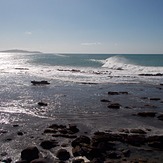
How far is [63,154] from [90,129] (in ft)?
17.5

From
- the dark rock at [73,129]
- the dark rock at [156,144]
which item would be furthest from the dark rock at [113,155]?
the dark rock at [73,129]

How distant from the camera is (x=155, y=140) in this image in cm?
1667

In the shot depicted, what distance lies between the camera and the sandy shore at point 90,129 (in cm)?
1472

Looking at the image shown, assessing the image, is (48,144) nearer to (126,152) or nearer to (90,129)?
(90,129)

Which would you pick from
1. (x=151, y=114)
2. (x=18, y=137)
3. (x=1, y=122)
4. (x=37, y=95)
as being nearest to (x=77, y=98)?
(x=37, y=95)

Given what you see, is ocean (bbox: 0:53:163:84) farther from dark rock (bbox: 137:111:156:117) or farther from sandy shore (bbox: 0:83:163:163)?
dark rock (bbox: 137:111:156:117)

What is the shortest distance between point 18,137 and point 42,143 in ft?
7.56

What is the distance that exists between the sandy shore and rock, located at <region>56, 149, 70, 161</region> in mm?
211

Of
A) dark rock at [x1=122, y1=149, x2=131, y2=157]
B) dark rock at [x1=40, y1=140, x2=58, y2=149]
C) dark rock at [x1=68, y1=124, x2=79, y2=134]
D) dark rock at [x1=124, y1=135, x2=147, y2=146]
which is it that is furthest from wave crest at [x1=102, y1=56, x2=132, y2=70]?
dark rock at [x1=122, y1=149, x2=131, y2=157]

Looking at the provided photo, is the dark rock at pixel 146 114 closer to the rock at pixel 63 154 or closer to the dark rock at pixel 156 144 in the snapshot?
the dark rock at pixel 156 144

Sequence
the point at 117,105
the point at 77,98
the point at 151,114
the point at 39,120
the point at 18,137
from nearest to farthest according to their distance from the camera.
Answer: the point at 18,137 < the point at 39,120 < the point at 151,114 < the point at 117,105 < the point at 77,98

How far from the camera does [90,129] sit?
19531mm

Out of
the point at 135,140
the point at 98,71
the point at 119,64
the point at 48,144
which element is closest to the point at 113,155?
the point at 135,140

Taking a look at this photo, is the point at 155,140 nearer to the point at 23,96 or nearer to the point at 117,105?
the point at 117,105
